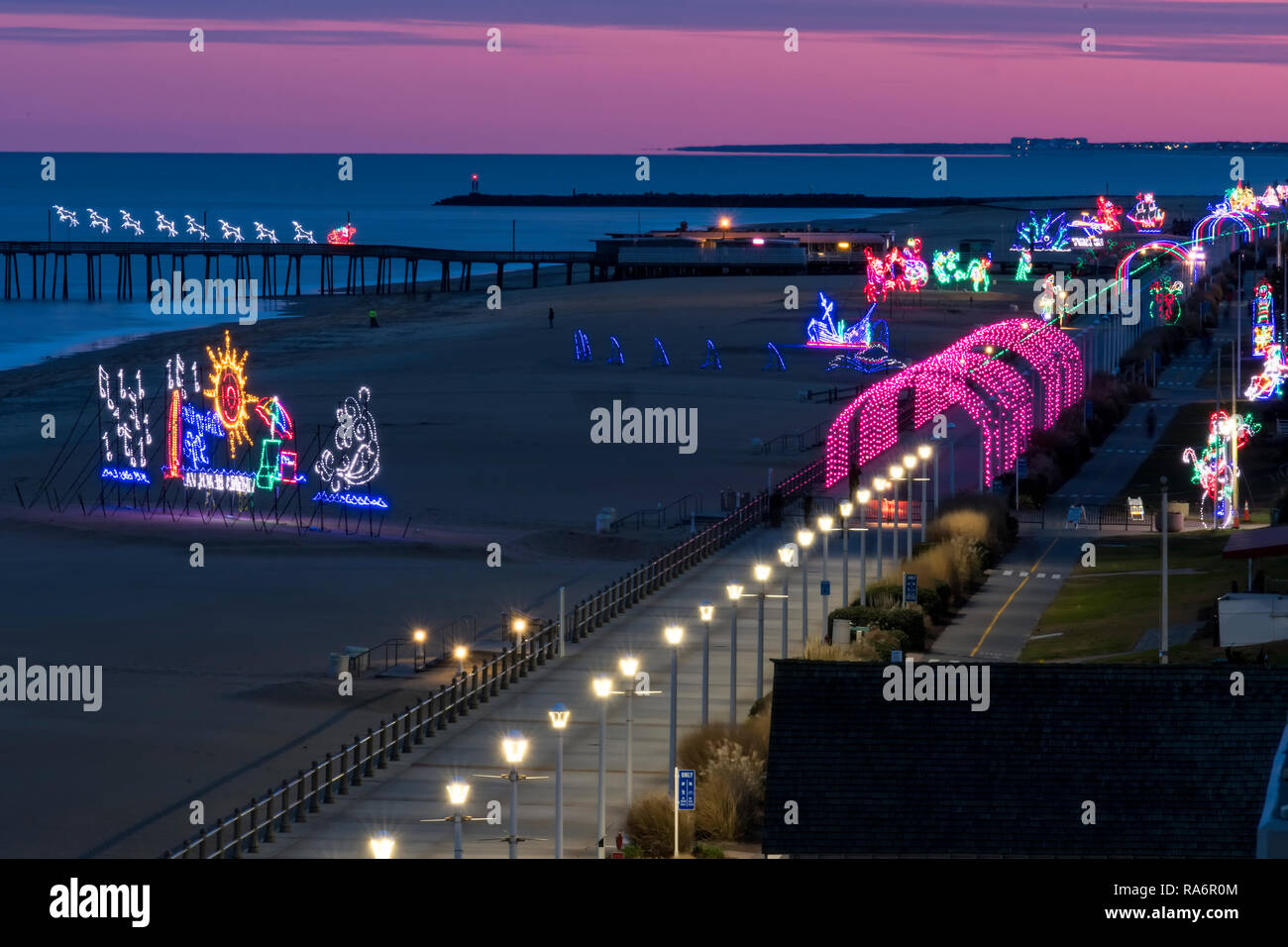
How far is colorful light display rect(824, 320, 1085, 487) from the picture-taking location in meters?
56.8

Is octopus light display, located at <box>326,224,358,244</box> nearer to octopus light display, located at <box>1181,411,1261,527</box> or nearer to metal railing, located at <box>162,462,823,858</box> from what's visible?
octopus light display, located at <box>1181,411,1261,527</box>

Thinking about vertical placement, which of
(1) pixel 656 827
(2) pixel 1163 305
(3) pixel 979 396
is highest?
(2) pixel 1163 305

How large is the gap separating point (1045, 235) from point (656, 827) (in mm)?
127565

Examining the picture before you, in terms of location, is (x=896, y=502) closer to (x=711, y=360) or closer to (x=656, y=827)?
(x=656, y=827)

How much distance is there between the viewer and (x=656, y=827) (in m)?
24.1

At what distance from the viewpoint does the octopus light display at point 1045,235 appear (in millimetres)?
143125

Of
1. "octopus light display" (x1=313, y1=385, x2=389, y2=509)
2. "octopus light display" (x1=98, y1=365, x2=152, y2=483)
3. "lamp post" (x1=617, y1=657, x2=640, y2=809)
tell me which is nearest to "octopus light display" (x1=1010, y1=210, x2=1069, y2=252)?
"octopus light display" (x1=98, y1=365, x2=152, y2=483)

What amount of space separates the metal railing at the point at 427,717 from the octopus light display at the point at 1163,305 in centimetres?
5636

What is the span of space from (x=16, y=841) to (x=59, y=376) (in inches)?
2324

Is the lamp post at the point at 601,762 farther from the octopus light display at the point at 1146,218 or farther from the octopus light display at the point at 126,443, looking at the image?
the octopus light display at the point at 1146,218

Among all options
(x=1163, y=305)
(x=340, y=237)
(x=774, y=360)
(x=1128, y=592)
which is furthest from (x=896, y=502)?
(x=340, y=237)

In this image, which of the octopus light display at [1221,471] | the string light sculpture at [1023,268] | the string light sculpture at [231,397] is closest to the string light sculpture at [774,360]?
the octopus light display at [1221,471]
